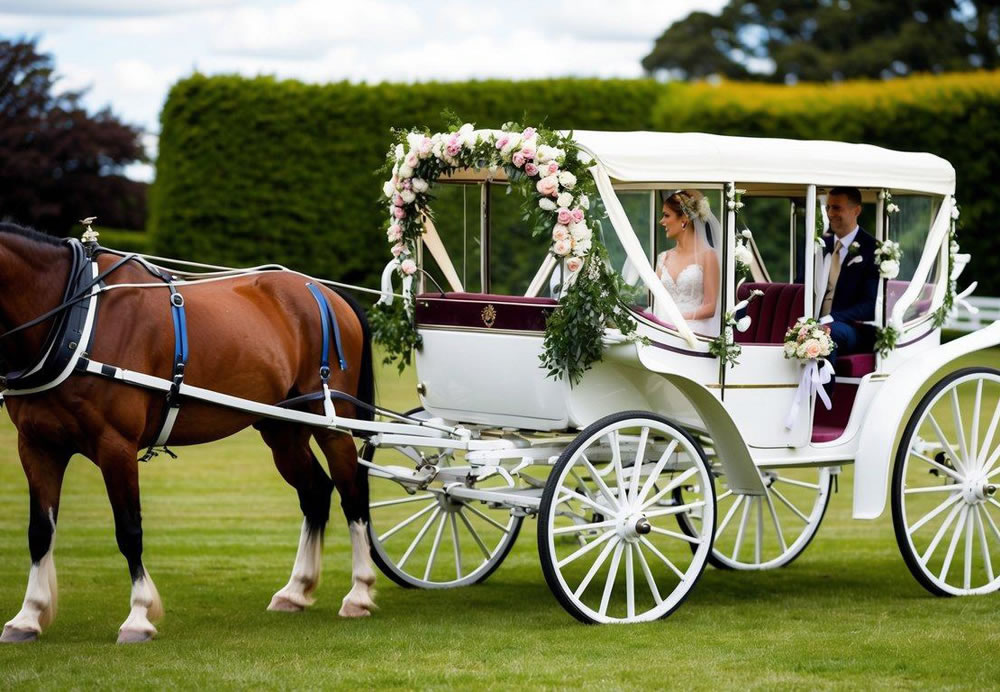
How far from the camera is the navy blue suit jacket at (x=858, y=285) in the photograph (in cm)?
743

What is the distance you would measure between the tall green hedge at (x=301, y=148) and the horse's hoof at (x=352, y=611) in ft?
49.8

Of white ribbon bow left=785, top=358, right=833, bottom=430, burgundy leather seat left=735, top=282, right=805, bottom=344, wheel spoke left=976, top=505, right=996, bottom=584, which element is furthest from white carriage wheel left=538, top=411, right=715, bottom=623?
wheel spoke left=976, top=505, right=996, bottom=584

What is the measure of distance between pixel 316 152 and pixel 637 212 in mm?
15173

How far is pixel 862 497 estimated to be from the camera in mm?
6980

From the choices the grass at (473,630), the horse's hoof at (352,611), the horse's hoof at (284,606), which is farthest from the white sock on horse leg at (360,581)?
the horse's hoof at (284,606)

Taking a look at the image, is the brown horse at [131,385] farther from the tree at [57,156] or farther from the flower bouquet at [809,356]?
the tree at [57,156]

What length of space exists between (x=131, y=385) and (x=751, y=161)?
10.1 feet

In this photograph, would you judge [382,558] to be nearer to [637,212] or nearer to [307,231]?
[637,212]

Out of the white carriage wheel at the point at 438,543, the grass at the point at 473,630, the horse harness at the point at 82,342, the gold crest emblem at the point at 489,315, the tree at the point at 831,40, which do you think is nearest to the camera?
the grass at the point at 473,630

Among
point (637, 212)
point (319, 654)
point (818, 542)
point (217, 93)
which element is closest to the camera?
point (319, 654)

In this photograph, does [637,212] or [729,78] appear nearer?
[637,212]

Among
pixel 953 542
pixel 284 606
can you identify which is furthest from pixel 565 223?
pixel 953 542

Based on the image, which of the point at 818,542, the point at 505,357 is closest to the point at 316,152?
the point at 818,542

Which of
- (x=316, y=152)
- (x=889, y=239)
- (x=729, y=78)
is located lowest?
(x=889, y=239)
